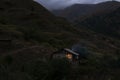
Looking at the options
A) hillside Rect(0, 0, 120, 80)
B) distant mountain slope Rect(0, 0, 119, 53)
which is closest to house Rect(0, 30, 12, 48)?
hillside Rect(0, 0, 120, 80)

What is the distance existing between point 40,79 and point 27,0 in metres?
131

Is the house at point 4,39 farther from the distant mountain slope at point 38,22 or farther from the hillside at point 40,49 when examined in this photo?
the distant mountain slope at point 38,22

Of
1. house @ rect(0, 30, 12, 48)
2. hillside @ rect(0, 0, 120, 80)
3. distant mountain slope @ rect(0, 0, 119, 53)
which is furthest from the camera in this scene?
distant mountain slope @ rect(0, 0, 119, 53)

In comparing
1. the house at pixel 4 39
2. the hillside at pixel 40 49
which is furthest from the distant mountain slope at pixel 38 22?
the house at pixel 4 39

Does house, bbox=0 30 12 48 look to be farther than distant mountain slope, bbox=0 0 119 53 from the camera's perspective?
No

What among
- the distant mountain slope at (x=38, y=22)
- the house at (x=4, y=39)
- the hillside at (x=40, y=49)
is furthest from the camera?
the distant mountain slope at (x=38, y=22)

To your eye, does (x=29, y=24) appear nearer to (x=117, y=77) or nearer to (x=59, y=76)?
(x=59, y=76)

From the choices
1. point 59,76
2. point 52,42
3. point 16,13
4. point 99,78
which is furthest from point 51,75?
point 16,13

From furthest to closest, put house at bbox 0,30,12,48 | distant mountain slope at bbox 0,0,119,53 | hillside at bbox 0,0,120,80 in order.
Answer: distant mountain slope at bbox 0,0,119,53
house at bbox 0,30,12,48
hillside at bbox 0,0,120,80

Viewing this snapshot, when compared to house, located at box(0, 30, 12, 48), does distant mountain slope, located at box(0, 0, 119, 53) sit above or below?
below

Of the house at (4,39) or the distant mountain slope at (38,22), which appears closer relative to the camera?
the house at (4,39)

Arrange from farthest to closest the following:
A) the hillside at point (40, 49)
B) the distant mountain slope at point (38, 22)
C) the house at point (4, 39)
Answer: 1. the distant mountain slope at point (38, 22)
2. the house at point (4, 39)
3. the hillside at point (40, 49)

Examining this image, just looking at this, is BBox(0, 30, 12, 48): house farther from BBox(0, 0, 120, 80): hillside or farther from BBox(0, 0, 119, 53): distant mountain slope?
BBox(0, 0, 119, 53): distant mountain slope

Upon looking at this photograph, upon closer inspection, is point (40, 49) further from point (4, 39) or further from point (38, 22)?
point (38, 22)
